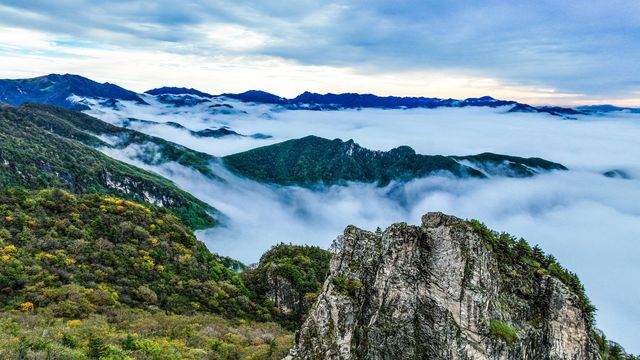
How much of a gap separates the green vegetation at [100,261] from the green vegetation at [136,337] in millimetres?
3892

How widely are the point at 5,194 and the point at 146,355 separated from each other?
48.8m

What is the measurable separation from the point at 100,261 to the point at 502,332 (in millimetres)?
50923

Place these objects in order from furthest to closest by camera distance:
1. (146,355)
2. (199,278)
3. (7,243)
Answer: (199,278) → (7,243) → (146,355)

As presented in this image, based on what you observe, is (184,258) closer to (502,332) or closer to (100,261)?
(100,261)

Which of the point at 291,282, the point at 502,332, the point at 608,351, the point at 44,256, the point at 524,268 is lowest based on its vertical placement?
the point at 291,282

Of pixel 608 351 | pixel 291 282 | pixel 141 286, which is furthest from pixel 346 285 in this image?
pixel 291 282

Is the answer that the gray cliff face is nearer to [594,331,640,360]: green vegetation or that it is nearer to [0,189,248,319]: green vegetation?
[594,331,640,360]: green vegetation

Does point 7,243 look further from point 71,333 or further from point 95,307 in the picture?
point 71,333

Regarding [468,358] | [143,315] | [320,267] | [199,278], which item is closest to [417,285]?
[468,358]

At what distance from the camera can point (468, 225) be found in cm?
2684

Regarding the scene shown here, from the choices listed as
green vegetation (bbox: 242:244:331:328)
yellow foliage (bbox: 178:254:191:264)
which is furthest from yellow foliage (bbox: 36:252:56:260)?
green vegetation (bbox: 242:244:331:328)

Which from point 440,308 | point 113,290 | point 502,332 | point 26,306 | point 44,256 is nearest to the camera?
point 502,332

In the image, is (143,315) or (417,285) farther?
(143,315)

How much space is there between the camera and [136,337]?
36938 millimetres
